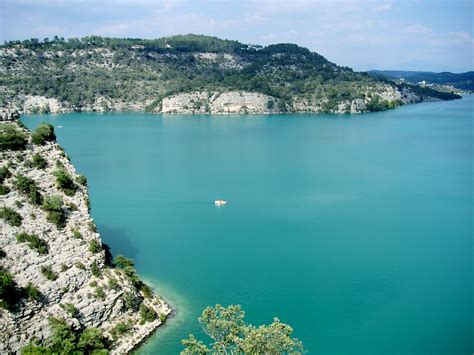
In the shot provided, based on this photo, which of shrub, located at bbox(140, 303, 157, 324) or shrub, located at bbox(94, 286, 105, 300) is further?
shrub, located at bbox(140, 303, 157, 324)

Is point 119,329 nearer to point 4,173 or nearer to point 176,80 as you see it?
point 4,173

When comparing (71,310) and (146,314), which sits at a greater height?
→ (71,310)

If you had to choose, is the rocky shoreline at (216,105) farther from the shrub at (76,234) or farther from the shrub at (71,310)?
the shrub at (71,310)

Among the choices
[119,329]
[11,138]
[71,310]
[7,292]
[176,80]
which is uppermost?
[176,80]

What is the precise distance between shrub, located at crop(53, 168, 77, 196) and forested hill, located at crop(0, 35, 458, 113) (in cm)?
11090

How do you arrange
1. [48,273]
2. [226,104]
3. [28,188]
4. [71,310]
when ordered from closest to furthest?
1. [71,310]
2. [48,273]
3. [28,188]
4. [226,104]

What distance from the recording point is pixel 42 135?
28.0 metres

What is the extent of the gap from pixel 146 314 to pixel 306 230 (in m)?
19.7

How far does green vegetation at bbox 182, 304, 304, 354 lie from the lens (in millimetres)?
16203

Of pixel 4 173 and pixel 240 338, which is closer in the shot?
pixel 240 338

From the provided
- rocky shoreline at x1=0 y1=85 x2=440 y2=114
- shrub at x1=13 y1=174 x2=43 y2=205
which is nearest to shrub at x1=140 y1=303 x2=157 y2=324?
shrub at x1=13 y1=174 x2=43 y2=205

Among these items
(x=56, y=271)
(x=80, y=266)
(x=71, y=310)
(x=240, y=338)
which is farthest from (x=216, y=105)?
(x=240, y=338)

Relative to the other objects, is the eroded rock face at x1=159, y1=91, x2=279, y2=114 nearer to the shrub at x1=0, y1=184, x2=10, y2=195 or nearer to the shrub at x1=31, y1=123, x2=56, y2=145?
the shrub at x1=31, y1=123, x2=56, y2=145

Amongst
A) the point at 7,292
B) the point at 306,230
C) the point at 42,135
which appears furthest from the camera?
the point at 306,230
